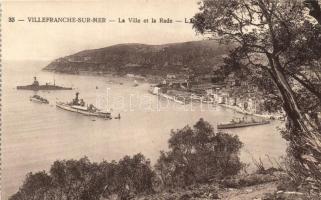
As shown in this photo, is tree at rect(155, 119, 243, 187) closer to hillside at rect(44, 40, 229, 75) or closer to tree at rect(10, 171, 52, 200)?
hillside at rect(44, 40, 229, 75)

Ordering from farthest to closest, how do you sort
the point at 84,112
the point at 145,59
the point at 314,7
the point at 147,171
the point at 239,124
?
the point at 147,171, the point at 239,124, the point at 84,112, the point at 145,59, the point at 314,7

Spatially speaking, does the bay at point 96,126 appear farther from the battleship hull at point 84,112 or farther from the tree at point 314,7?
the tree at point 314,7

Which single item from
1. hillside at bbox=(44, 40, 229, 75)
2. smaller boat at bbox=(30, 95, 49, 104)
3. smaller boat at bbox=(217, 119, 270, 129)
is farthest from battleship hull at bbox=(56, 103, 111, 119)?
smaller boat at bbox=(217, 119, 270, 129)

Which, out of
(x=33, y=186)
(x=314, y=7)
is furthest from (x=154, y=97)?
(x=314, y=7)

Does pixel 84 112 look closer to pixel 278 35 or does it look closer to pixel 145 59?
pixel 145 59

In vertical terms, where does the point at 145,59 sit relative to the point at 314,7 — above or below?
below

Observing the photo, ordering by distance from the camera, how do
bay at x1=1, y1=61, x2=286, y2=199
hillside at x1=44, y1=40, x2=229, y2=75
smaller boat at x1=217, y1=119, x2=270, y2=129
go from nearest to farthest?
hillside at x1=44, y1=40, x2=229, y2=75
bay at x1=1, y1=61, x2=286, y2=199
smaller boat at x1=217, y1=119, x2=270, y2=129
